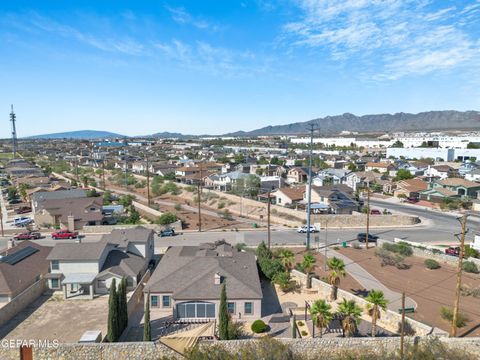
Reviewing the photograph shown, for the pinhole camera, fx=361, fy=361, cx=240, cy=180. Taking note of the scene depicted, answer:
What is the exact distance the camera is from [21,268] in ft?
111

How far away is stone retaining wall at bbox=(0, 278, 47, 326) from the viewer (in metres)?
27.8

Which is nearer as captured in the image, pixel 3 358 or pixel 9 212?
pixel 3 358

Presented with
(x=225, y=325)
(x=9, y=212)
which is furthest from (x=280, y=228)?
(x=9, y=212)

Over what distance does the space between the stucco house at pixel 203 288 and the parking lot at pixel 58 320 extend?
15.3 feet

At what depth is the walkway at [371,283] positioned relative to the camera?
30.1m

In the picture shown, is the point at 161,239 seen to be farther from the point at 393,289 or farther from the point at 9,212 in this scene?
the point at 9,212

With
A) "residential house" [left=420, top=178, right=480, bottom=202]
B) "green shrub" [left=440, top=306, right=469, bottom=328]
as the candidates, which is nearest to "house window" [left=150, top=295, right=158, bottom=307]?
"green shrub" [left=440, top=306, right=469, bottom=328]

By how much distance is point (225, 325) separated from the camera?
23.9 m

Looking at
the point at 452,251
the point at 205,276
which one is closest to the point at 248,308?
the point at 205,276

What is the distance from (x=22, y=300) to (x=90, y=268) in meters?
5.91

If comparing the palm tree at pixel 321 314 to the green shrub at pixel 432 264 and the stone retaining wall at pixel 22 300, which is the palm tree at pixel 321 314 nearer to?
the green shrub at pixel 432 264

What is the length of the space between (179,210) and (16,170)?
77.9m

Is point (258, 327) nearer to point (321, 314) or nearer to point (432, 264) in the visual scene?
point (321, 314)

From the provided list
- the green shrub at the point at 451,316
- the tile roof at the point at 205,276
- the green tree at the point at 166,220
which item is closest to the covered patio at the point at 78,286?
the tile roof at the point at 205,276
